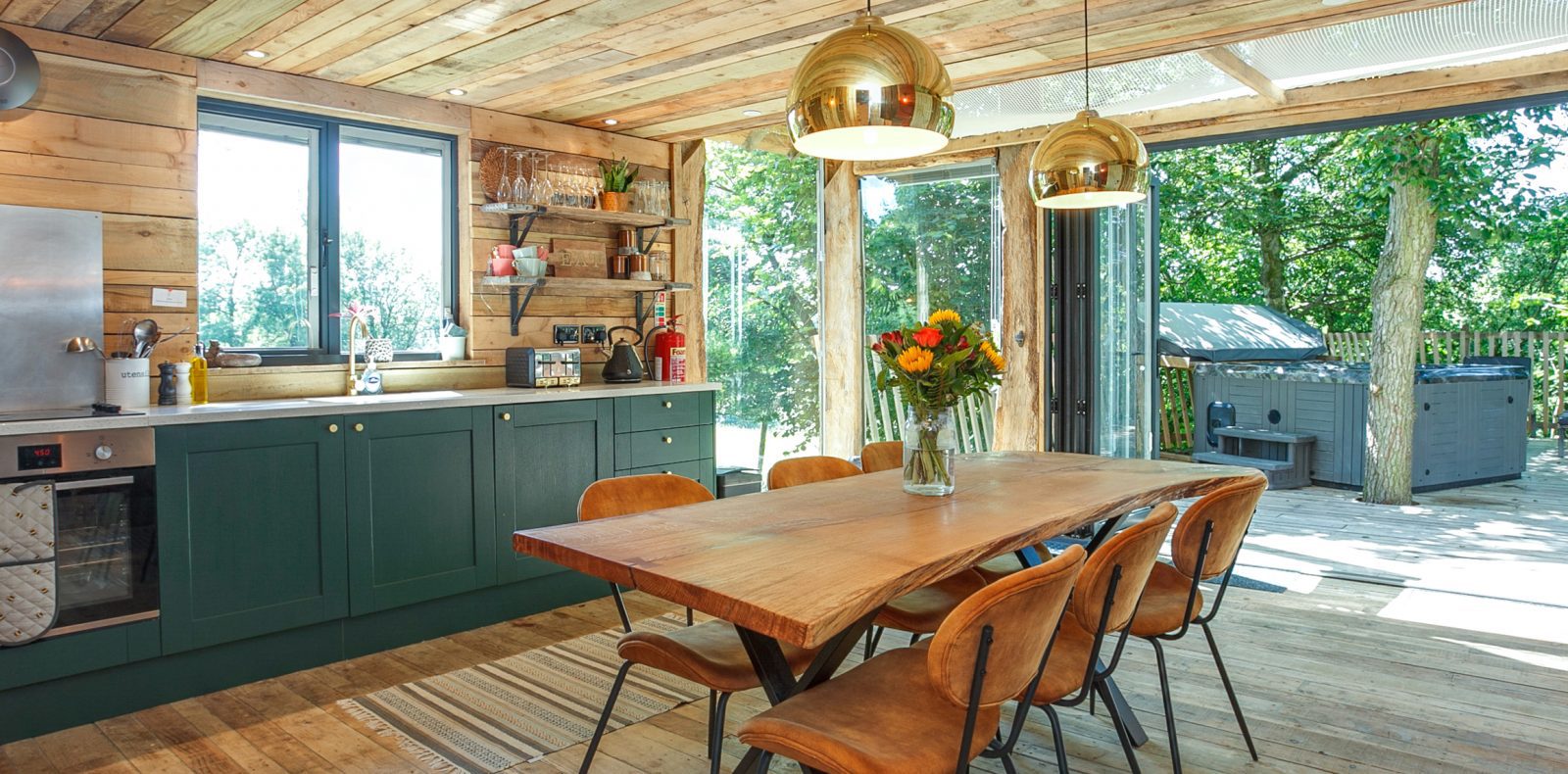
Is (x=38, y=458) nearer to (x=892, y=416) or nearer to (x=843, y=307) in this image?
(x=843, y=307)

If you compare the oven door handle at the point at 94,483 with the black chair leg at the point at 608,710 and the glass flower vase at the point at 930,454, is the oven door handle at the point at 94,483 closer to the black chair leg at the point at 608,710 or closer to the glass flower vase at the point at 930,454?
the black chair leg at the point at 608,710

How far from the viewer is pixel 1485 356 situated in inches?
359

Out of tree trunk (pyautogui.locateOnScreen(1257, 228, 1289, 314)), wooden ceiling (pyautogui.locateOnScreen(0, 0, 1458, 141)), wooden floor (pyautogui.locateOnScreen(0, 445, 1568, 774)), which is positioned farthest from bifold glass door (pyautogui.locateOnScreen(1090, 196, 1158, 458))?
tree trunk (pyautogui.locateOnScreen(1257, 228, 1289, 314))

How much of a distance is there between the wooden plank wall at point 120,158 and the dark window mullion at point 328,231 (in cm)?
54

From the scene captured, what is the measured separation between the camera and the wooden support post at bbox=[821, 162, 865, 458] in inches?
249

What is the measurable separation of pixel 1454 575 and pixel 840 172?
155 inches

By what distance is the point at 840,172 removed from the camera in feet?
20.7

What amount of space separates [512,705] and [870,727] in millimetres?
1727

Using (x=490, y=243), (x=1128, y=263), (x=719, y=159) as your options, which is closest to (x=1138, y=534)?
(x=490, y=243)

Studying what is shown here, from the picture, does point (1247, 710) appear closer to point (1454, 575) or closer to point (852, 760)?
point (852, 760)

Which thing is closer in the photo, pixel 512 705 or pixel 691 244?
pixel 512 705

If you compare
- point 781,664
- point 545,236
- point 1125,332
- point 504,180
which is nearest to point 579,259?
point 545,236

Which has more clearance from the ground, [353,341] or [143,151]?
[143,151]

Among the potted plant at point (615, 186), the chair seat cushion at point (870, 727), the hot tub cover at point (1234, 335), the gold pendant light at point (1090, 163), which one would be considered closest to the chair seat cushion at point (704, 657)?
the chair seat cushion at point (870, 727)
